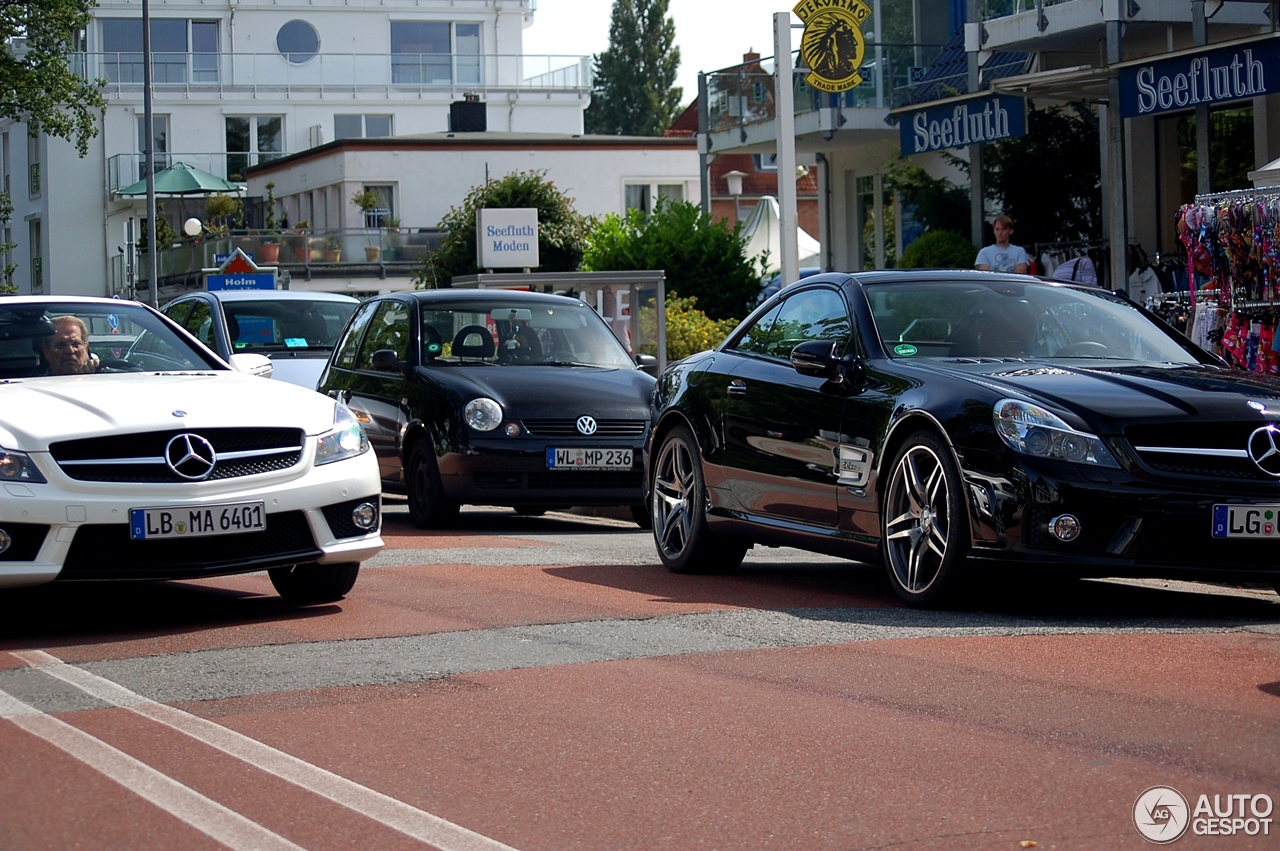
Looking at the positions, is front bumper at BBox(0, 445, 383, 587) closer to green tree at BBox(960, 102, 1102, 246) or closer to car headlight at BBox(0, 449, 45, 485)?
car headlight at BBox(0, 449, 45, 485)

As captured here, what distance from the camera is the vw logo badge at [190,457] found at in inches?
306

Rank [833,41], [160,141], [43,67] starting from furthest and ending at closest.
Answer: [160,141] < [43,67] < [833,41]

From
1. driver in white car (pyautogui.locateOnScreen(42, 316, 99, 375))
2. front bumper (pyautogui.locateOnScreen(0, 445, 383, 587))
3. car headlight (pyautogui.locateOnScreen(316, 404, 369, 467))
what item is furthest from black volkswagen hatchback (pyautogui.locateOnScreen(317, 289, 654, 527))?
front bumper (pyautogui.locateOnScreen(0, 445, 383, 587))

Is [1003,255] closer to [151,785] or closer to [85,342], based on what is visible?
[85,342]

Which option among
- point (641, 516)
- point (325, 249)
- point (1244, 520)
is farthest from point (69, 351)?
point (325, 249)

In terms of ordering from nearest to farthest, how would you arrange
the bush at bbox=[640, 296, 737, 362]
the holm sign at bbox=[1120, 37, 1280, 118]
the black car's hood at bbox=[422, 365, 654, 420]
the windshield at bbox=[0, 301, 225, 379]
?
1. the windshield at bbox=[0, 301, 225, 379]
2. the black car's hood at bbox=[422, 365, 654, 420]
3. the holm sign at bbox=[1120, 37, 1280, 118]
4. the bush at bbox=[640, 296, 737, 362]

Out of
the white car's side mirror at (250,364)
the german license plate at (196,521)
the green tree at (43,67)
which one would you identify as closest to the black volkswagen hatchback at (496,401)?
the white car's side mirror at (250,364)

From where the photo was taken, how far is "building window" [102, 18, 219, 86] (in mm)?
70000

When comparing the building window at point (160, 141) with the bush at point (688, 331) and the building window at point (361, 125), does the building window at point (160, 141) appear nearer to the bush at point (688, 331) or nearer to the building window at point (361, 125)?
the building window at point (361, 125)

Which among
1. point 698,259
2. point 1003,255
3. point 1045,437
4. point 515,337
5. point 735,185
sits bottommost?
point 1045,437

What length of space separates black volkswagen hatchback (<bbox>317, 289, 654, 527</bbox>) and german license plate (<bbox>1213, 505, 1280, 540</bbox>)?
6.03 meters

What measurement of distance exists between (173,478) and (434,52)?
68.8m

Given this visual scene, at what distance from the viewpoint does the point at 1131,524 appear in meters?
7.38

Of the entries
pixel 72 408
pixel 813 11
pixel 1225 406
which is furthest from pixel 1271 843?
pixel 813 11
